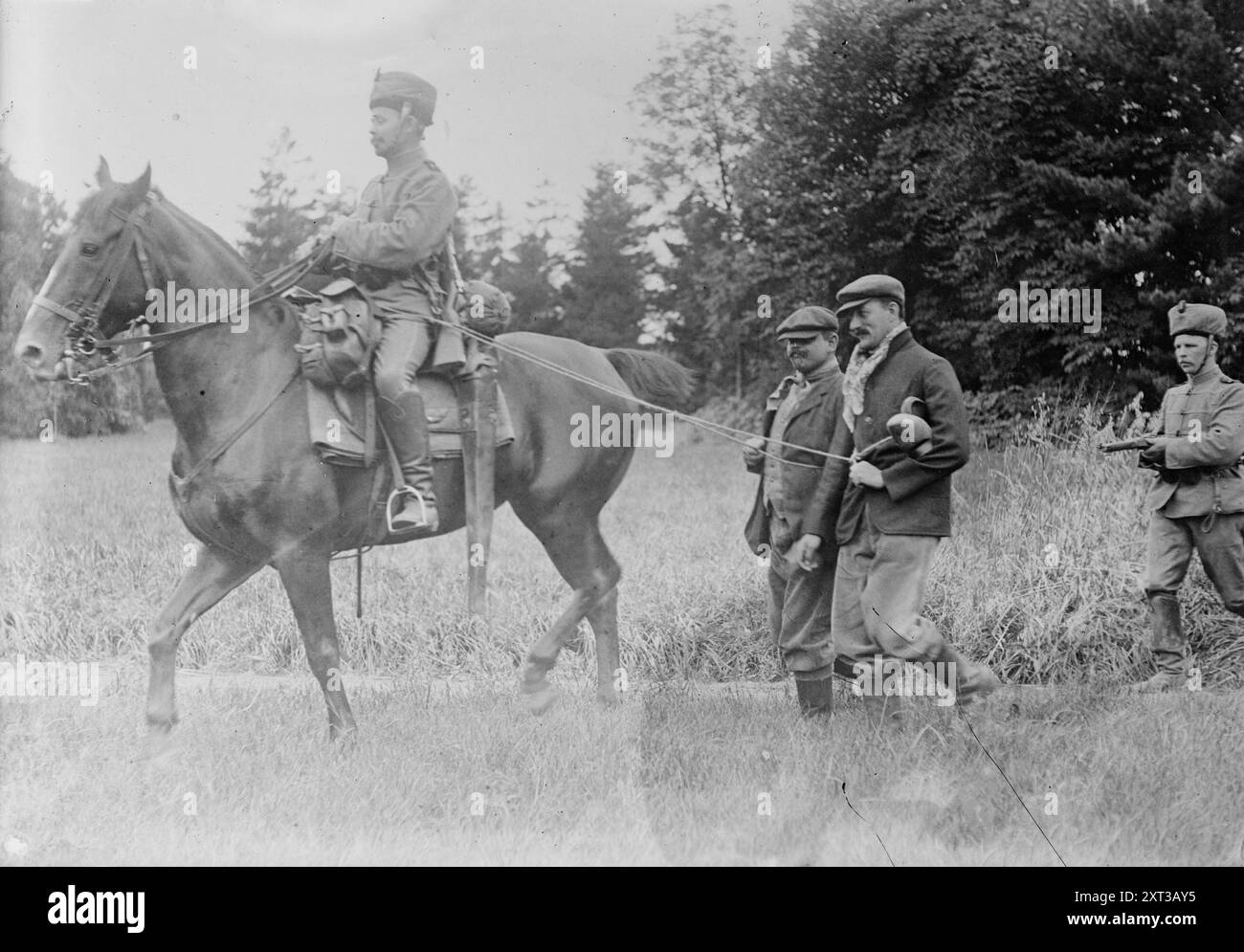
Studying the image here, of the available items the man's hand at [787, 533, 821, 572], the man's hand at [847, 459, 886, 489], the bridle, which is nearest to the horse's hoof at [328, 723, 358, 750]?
the bridle

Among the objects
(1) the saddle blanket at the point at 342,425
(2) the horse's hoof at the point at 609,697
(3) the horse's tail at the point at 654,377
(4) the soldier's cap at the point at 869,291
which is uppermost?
(4) the soldier's cap at the point at 869,291

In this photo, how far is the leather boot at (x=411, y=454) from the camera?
5055 millimetres

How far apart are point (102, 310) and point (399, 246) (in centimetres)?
123

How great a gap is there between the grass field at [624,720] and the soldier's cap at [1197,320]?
1.12 meters

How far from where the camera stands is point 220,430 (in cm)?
495

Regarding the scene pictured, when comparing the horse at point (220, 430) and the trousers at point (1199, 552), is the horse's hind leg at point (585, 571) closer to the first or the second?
the horse at point (220, 430)

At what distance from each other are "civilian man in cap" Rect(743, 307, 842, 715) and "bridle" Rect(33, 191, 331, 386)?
2.46 metres

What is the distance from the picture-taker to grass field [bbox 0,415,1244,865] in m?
4.22

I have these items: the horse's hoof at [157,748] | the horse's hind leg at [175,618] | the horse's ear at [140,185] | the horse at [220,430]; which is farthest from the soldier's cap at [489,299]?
the horse's hoof at [157,748]

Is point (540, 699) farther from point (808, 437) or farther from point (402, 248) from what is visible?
point (402, 248)
